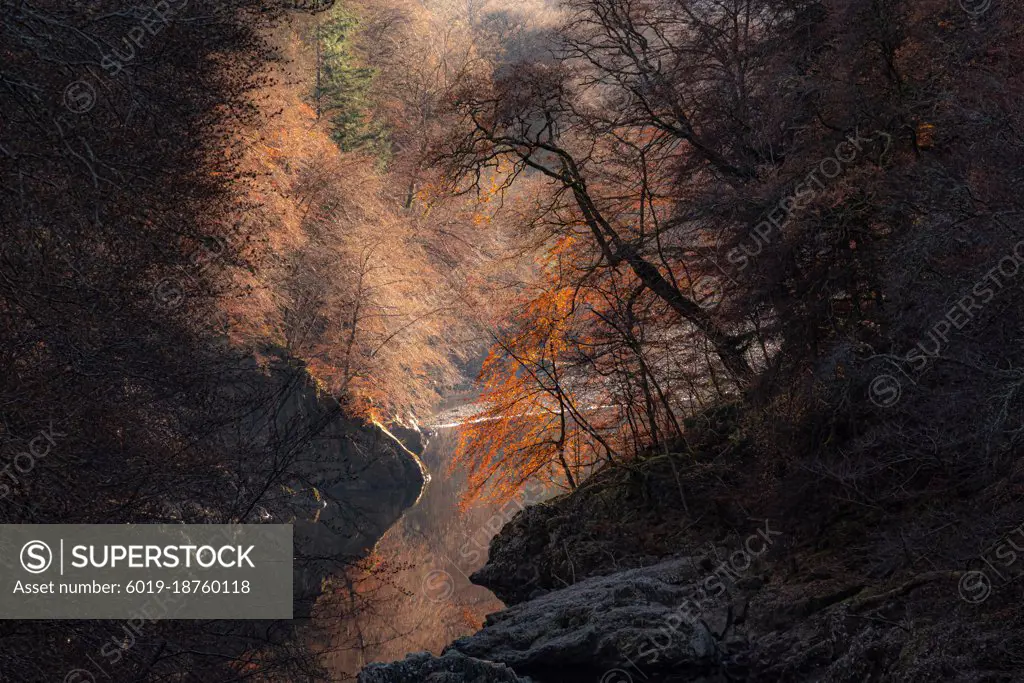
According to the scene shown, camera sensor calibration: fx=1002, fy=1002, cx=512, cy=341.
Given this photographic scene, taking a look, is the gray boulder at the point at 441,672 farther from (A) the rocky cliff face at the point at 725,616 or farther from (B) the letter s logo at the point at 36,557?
(B) the letter s logo at the point at 36,557

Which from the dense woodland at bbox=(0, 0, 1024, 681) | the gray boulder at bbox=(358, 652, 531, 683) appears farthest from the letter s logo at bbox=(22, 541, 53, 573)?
the gray boulder at bbox=(358, 652, 531, 683)

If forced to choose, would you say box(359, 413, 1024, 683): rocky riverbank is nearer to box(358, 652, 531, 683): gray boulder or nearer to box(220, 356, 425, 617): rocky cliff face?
box(358, 652, 531, 683): gray boulder

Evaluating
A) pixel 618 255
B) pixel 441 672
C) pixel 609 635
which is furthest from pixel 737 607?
pixel 618 255

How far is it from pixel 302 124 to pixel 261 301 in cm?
715

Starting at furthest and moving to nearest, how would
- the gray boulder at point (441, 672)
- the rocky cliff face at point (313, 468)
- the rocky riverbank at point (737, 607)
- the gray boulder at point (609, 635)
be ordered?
the gray boulder at point (609, 635), the rocky cliff face at point (313, 468), the gray boulder at point (441, 672), the rocky riverbank at point (737, 607)

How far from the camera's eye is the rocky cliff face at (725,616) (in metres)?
6.10

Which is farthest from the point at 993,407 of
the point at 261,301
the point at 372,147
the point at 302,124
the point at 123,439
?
the point at 372,147

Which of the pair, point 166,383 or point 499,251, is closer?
point 166,383

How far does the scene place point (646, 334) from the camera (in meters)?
13.1

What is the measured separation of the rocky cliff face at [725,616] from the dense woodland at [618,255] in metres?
0.48

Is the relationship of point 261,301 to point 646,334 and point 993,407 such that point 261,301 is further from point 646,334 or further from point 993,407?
point 993,407

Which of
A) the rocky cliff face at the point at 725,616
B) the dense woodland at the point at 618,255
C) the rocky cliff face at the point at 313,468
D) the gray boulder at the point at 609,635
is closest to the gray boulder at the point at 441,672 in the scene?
the rocky cliff face at the point at 725,616

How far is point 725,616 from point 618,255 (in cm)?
481

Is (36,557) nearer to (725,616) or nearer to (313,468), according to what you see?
(725,616)
